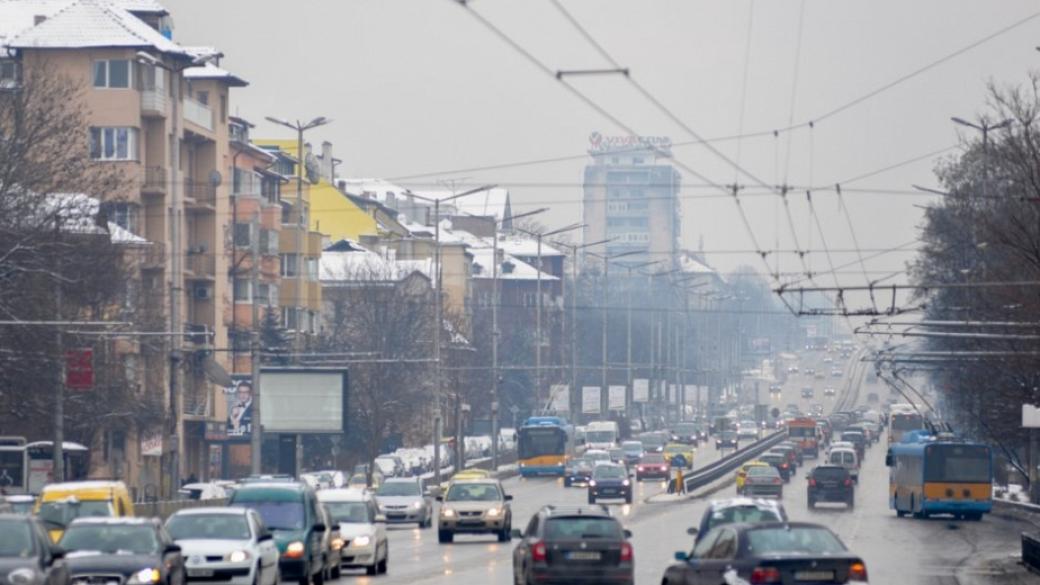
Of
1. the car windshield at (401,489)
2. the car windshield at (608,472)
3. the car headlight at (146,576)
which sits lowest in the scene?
the car windshield at (608,472)

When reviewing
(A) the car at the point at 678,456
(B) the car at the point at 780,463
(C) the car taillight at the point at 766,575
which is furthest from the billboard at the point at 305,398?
(C) the car taillight at the point at 766,575

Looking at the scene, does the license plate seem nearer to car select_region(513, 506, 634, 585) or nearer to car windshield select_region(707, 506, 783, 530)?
car select_region(513, 506, 634, 585)

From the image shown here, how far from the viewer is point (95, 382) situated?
211 ft

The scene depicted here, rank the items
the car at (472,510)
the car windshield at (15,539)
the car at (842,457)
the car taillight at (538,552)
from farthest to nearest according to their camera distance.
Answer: the car at (842,457), the car at (472,510), the car taillight at (538,552), the car windshield at (15,539)

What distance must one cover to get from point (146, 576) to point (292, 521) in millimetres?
7667

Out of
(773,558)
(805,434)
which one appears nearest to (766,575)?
(773,558)

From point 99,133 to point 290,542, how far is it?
54073mm

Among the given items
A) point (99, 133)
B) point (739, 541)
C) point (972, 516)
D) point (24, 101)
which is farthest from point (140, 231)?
point (739, 541)

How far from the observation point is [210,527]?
3003cm

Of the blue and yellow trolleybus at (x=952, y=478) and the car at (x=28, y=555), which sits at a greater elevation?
the car at (x=28, y=555)

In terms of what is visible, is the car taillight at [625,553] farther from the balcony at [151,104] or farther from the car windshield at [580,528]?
the balcony at [151,104]

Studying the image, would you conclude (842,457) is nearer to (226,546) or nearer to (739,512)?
(739,512)

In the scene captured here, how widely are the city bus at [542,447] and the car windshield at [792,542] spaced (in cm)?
7499

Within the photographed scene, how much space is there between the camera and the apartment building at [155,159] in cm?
8081
